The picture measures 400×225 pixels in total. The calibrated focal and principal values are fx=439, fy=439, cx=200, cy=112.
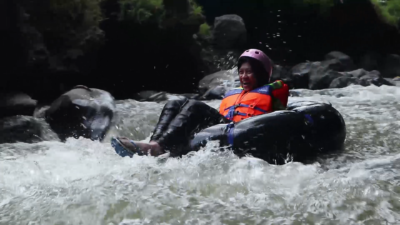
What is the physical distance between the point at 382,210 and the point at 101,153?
2.52 metres

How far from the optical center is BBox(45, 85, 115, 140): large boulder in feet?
19.4

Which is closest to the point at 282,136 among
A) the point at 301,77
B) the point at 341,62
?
the point at 301,77

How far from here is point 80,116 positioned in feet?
19.8

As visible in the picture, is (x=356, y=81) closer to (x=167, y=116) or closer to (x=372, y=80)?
(x=372, y=80)

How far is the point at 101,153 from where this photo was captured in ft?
13.6

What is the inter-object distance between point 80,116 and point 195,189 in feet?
11.2

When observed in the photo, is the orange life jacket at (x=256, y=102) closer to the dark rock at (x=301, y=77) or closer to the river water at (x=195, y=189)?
the river water at (x=195, y=189)

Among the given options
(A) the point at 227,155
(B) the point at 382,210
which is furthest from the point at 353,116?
(B) the point at 382,210

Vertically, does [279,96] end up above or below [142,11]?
below

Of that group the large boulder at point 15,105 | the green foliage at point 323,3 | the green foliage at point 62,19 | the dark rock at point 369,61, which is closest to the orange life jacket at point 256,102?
the large boulder at point 15,105

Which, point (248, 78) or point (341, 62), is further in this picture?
point (341, 62)

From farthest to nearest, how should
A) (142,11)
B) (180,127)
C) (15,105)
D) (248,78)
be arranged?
1. (142,11)
2. (15,105)
3. (248,78)
4. (180,127)

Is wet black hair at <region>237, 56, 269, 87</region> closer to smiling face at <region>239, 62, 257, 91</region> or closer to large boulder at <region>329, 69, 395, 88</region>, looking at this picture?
smiling face at <region>239, 62, 257, 91</region>

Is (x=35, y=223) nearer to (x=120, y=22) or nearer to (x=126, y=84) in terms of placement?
(x=126, y=84)
